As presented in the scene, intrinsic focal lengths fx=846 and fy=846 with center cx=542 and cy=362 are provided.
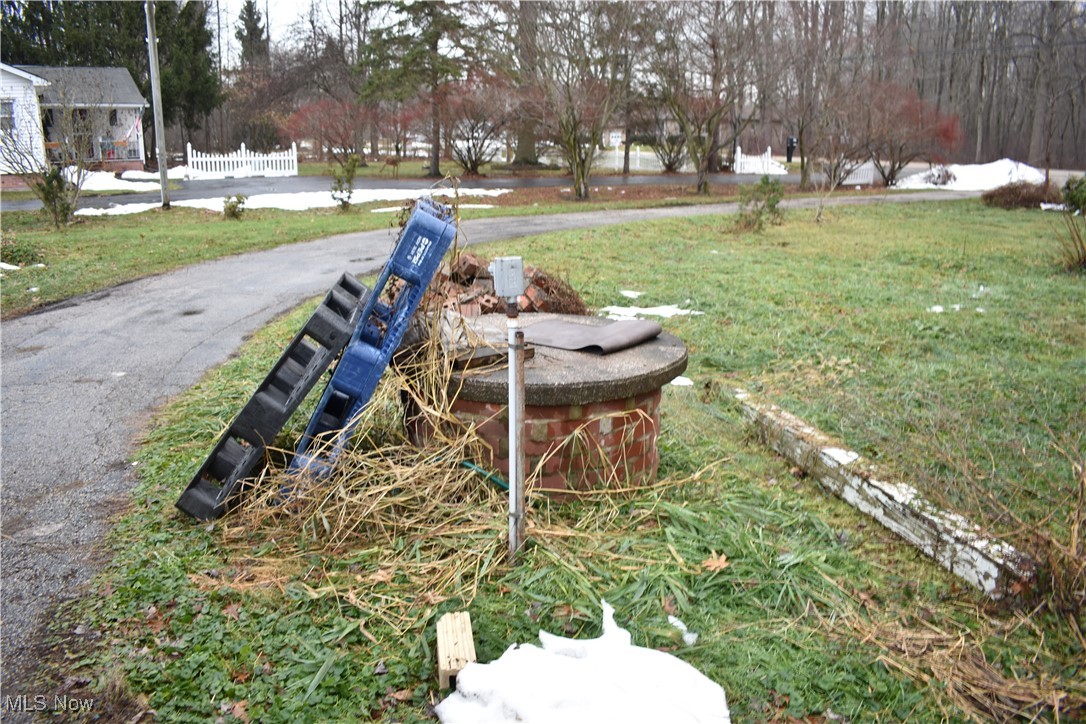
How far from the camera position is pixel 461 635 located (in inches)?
113

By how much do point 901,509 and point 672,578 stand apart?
4.51 feet

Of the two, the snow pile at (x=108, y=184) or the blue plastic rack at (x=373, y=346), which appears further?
the snow pile at (x=108, y=184)

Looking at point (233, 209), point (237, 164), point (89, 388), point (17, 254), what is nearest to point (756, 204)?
point (233, 209)

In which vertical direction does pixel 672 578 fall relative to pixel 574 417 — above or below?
below

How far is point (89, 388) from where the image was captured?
5.77 meters

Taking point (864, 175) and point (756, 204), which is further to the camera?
point (864, 175)

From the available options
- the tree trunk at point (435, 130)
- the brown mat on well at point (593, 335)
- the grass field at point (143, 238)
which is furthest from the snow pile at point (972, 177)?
the brown mat on well at point (593, 335)

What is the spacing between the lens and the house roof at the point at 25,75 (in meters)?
26.9

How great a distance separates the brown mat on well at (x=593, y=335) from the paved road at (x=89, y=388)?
225 cm

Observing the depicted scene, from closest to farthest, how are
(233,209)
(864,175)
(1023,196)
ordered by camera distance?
1. (233,209)
2. (1023,196)
3. (864,175)

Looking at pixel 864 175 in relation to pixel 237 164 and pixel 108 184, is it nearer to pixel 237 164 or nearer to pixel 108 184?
pixel 237 164

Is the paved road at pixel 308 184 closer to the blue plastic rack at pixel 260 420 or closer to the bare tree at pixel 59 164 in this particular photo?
the bare tree at pixel 59 164

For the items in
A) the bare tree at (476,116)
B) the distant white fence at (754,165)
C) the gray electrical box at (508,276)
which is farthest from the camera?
the distant white fence at (754,165)

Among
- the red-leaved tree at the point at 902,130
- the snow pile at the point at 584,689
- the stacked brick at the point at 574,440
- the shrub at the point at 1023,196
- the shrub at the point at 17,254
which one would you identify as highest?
the red-leaved tree at the point at 902,130
